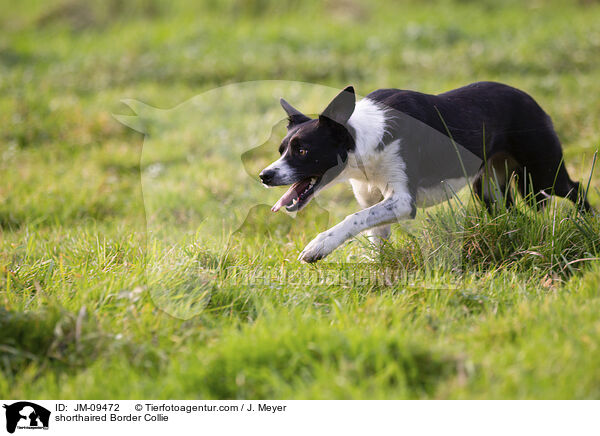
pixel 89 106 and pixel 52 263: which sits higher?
pixel 52 263

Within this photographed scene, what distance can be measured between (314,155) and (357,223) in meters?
0.44

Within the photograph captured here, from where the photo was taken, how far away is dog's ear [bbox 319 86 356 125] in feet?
10.8

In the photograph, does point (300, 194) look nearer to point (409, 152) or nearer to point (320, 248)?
point (320, 248)

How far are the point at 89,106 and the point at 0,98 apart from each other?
4.26 ft

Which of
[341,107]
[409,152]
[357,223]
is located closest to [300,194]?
[357,223]

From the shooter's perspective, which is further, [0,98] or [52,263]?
[0,98]

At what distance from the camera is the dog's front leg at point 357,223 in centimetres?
322

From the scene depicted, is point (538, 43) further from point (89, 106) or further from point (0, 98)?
point (0, 98)

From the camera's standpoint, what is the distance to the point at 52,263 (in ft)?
11.5
